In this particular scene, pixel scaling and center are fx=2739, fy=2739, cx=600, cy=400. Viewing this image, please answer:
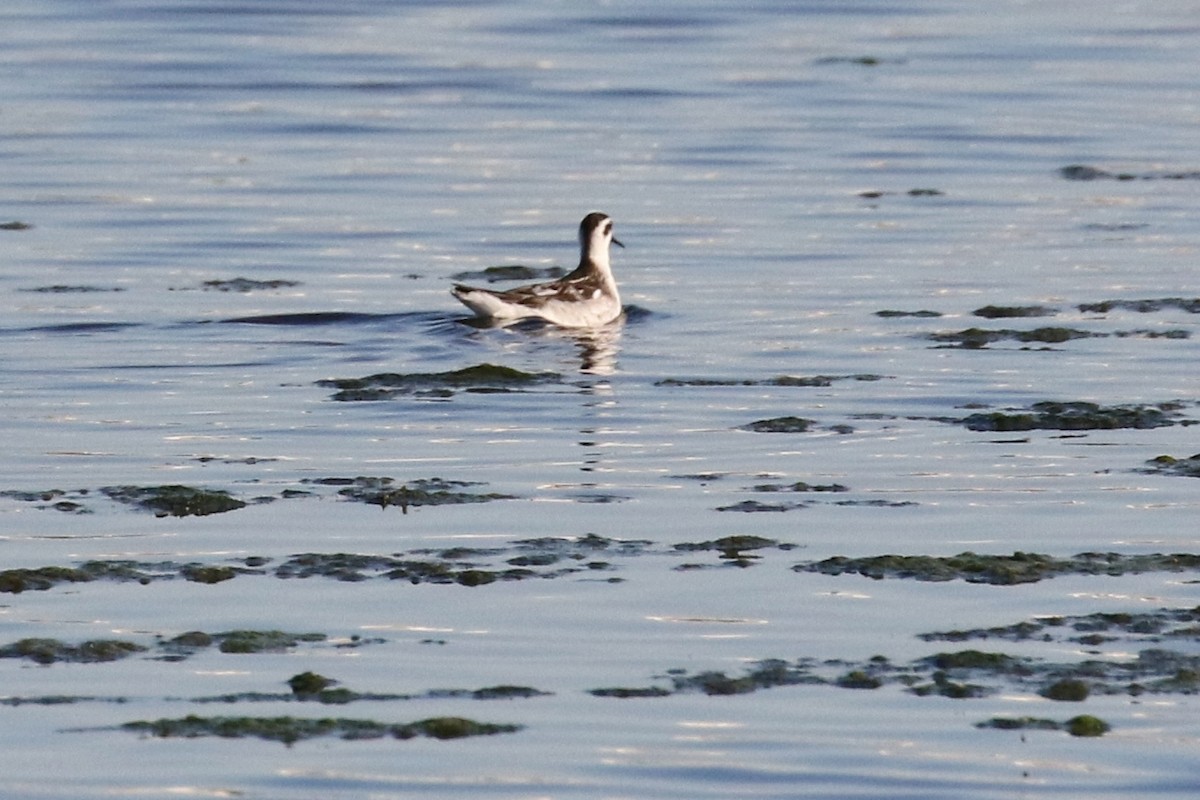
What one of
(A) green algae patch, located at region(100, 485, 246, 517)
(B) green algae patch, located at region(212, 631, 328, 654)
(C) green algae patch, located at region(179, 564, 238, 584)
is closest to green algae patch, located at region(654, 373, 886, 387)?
(A) green algae patch, located at region(100, 485, 246, 517)

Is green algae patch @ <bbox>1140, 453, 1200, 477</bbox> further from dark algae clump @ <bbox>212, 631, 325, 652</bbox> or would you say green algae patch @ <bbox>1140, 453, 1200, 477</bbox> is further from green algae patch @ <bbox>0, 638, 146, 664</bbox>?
green algae patch @ <bbox>0, 638, 146, 664</bbox>

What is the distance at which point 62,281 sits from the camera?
20031mm

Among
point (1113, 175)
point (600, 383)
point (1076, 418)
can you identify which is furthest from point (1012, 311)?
point (1113, 175)

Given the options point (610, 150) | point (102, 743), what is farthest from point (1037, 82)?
point (102, 743)

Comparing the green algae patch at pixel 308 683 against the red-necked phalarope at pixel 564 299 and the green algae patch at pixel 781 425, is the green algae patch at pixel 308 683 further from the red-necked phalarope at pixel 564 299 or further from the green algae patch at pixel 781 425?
the red-necked phalarope at pixel 564 299

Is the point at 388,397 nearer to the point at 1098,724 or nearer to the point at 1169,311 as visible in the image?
the point at 1169,311

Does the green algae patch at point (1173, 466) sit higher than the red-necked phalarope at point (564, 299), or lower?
lower

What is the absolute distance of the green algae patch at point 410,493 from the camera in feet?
39.2

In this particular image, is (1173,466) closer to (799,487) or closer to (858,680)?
(799,487)

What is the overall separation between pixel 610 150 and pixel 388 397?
12.3 m

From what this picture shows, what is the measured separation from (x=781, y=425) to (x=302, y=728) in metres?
5.97

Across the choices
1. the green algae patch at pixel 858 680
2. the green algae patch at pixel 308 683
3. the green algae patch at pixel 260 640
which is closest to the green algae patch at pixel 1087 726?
the green algae patch at pixel 858 680

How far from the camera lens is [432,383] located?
1586 cm

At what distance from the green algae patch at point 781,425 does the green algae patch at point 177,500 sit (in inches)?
124
